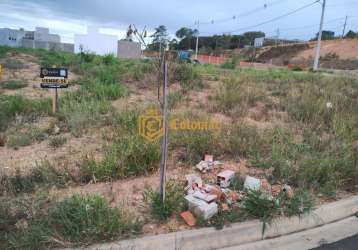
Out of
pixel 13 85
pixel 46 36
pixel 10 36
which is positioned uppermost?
pixel 46 36

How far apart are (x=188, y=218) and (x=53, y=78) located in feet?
13.6

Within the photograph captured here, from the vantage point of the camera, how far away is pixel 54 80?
17.6 feet

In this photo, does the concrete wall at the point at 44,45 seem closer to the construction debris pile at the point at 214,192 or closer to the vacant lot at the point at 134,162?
the vacant lot at the point at 134,162

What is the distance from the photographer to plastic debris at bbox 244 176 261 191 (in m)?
3.01

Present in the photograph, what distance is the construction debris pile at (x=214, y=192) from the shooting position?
2623 mm

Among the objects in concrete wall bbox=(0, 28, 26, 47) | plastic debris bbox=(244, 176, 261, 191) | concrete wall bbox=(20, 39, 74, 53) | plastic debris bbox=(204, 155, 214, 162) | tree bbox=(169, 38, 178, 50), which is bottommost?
plastic debris bbox=(244, 176, 261, 191)

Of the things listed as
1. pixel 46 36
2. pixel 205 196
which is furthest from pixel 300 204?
pixel 46 36

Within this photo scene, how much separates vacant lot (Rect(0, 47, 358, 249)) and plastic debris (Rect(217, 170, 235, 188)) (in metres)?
0.10

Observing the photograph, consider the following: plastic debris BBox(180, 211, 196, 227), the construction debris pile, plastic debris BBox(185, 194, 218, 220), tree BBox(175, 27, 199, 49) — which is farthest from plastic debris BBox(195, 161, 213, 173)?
tree BBox(175, 27, 199, 49)

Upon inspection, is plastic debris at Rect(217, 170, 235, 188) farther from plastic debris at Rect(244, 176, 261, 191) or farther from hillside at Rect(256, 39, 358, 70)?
hillside at Rect(256, 39, 358, 70)

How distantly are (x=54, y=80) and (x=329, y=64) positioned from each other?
4141 cm

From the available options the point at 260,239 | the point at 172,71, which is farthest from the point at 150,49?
the point at 172,71

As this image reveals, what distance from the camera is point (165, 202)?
2.69 m

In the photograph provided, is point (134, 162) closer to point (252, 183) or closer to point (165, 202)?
point (165, 202)
